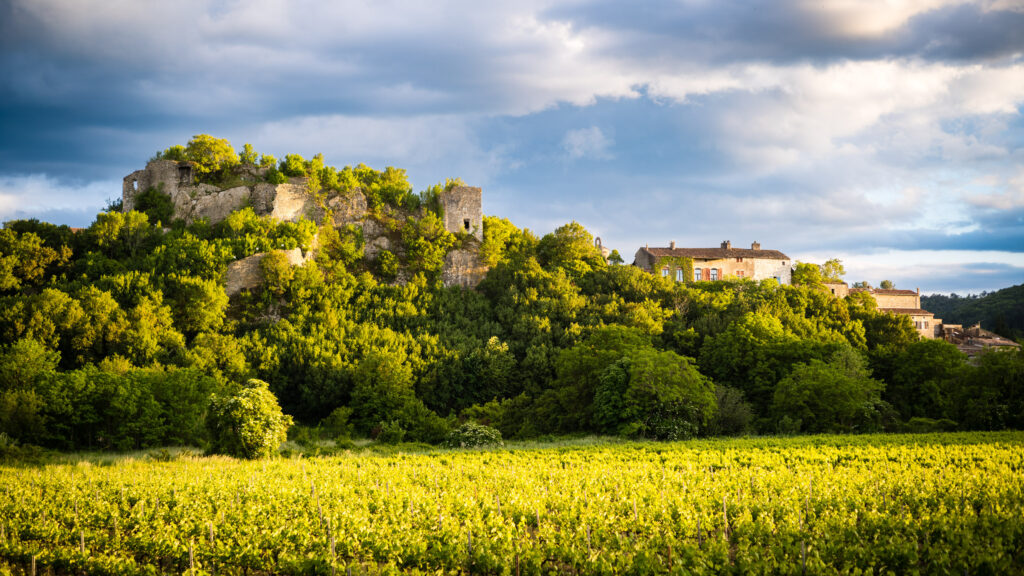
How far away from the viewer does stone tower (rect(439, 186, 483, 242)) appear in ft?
230

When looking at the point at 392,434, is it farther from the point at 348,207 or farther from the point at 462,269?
the point at 348,207

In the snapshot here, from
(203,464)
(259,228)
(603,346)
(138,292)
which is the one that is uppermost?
(259,228)

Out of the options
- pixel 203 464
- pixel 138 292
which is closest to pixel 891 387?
pixel 203 464

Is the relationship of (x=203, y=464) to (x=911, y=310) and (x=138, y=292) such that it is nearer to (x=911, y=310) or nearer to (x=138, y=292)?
(x=138, y=292)

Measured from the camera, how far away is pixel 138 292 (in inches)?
2096

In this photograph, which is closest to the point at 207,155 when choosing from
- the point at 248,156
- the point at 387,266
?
the point at 248,156

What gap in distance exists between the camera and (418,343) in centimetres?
5641

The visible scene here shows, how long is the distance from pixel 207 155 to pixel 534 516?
58.8 meters

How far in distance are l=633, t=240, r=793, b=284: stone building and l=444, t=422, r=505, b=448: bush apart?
36.6 meters

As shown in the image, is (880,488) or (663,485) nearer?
(880,488)

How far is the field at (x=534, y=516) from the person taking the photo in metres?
15.3

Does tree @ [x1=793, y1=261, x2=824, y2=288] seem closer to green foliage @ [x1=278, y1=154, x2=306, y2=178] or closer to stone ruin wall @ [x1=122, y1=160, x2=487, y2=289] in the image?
stone ruin wall @ [x1=122, y1=160, x2=487, y2=289]

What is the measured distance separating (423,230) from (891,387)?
43640 mm

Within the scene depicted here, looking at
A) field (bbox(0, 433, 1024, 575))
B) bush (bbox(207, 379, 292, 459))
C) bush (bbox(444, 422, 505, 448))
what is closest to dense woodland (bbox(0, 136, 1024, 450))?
bush (bbox(207, 379, 292, 459))
